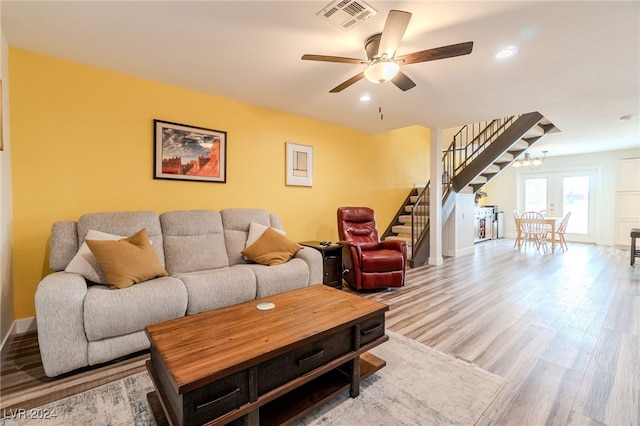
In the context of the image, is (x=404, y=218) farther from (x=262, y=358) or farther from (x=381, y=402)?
(x=262, y=358)

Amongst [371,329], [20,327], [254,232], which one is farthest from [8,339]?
[371,329]

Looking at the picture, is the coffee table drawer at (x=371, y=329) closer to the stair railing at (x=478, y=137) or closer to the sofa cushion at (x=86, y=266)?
the sofa cushion at (x=86, y=266)

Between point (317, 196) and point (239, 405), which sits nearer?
point (239, 405)

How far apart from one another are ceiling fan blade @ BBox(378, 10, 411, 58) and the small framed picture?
227cm

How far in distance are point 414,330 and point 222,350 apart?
184 centimetres

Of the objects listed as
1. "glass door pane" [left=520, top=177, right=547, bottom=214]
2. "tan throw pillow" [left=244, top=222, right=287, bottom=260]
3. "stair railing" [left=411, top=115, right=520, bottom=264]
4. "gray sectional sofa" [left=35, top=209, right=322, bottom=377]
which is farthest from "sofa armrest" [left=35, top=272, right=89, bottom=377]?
"glass door pane" [left=520, top=177, right=547, bottom=214]

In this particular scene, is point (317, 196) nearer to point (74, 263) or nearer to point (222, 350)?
point (74, 263)

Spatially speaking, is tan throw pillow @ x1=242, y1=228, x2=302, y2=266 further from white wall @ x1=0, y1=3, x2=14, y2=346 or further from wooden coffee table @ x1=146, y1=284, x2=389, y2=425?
white wall @ x1=0, y1=3, x2=14, y2=346

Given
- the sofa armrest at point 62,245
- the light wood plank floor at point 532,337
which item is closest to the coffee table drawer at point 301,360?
the light wood plank floor at point 532,337

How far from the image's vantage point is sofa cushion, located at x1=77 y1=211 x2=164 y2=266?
2439 millimetres

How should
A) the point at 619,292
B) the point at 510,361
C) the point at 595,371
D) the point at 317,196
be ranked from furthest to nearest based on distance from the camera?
1. the point at 317,196
2. the point at 619,292
3. the point at 510,361
4. the point at 595,371

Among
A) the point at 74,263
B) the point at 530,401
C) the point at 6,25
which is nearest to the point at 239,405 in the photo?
the point at 530,401

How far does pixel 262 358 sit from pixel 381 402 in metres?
0.84

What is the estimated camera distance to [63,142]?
2.62 m
